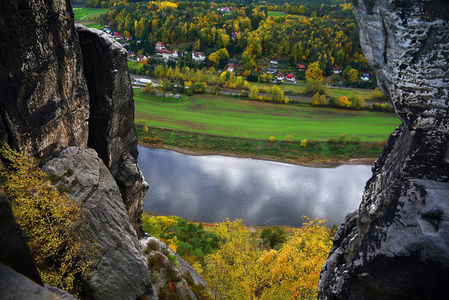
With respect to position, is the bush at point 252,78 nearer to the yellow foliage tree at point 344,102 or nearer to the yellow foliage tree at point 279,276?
the yellow foliage tree at point 344,102

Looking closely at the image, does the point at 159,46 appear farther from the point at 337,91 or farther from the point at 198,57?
the point at 337,91

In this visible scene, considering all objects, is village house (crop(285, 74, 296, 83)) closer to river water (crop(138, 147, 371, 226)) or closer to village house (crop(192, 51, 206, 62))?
village house (crop(192, 51, 206, 62))

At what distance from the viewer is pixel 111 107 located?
16734 mm

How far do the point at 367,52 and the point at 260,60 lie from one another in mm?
106209

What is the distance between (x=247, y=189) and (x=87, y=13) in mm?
157118

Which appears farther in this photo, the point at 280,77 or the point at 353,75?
the point at 280,77

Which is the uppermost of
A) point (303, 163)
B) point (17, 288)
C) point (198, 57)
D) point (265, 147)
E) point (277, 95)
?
point (17, 288)

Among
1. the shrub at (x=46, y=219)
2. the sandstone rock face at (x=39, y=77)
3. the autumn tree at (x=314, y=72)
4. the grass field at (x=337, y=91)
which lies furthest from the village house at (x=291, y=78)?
the shrub at (x=46, y=219)

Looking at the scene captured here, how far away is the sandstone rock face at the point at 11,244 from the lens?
17.3 feet

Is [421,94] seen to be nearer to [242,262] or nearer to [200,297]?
[242,262]

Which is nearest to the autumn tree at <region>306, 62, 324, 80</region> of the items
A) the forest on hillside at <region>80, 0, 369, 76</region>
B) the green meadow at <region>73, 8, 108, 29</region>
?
the forest on hillside at <region>80, 0, 369, 76</region>

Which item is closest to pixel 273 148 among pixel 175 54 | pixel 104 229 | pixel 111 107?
pixel 111 107

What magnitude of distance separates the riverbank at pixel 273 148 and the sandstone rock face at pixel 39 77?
4455cm

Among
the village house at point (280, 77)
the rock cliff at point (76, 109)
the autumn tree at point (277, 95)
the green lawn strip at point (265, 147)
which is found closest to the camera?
the rock cliff at point (76, 109)
